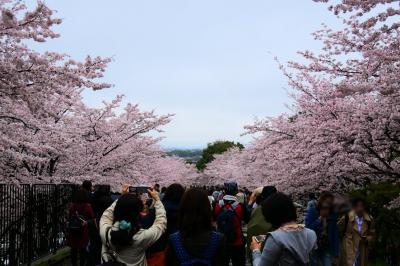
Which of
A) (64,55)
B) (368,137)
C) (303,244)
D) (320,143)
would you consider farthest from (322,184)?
(303,244)

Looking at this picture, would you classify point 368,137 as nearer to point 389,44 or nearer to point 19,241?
point 389,44

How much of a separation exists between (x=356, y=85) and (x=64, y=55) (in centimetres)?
635

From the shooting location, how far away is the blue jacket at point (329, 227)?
7.57m

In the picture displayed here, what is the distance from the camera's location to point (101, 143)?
21.3 meters

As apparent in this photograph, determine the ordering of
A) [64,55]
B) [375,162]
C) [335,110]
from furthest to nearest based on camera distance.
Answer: [335,110] → [375,162] → [64,55]

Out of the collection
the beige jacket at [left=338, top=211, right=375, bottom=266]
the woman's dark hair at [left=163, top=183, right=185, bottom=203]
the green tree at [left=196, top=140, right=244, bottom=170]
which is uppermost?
the green tree at [left=196, top=140, right=244, bottom=170]

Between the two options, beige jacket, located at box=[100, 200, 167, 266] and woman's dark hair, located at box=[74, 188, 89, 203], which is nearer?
beige jacket, located at box=[100, 200, 167, 266]

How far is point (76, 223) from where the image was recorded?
9.95 m

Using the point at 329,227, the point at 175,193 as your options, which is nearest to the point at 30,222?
the point at 175,193

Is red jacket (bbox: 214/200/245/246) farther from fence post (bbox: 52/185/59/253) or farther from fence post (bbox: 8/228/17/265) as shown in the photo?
fence post (bbox: 52/185/59/253)

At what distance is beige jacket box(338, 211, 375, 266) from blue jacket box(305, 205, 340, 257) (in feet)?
2.75

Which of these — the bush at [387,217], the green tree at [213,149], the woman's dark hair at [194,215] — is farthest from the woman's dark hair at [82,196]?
the green tree at [213,149]

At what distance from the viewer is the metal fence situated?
380 inches

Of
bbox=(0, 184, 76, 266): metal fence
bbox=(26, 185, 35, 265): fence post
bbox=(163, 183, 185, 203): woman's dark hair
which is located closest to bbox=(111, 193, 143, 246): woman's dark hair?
bbox=(163, 183, 185, 203): woman's dark hair
